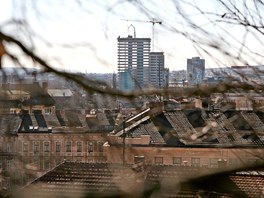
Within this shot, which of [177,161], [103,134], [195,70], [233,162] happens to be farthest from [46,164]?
[177,161]

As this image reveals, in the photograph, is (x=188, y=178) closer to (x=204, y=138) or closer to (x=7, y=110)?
(x=204, y=138)

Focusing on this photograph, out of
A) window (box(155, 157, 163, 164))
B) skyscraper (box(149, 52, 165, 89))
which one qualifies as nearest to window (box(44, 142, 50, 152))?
window (box(155, 157, 163, 164))

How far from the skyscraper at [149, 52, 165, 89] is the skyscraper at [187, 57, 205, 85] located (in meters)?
0.11

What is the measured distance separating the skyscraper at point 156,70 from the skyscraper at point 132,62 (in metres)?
0.02

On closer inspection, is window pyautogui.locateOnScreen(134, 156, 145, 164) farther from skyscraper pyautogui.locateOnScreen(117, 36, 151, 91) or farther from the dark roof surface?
skyscraper pyautogui.locateOnScreen(117, 36, 151, 91)

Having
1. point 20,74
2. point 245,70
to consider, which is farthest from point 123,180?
point 245,70

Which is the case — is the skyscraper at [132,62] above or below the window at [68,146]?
above

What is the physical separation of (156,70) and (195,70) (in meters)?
0.17

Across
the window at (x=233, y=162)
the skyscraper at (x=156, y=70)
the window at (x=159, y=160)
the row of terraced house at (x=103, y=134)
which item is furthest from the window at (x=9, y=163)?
the window at (x=233, y=162)

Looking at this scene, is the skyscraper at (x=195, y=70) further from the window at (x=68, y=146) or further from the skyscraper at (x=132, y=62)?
the window at (x=68, y=146)

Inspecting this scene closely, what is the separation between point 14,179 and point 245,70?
3.29 feet

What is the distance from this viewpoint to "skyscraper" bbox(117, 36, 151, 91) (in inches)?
89.6

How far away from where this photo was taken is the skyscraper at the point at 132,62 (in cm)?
228

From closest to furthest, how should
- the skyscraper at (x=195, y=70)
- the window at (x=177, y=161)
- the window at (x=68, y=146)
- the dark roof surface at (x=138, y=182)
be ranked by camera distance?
the dark roof surface at (x=138, y=182)
the window at (x=68, y=146)
the skyscraper at (x=195, y=70)
the window at (x=177, y=161)
